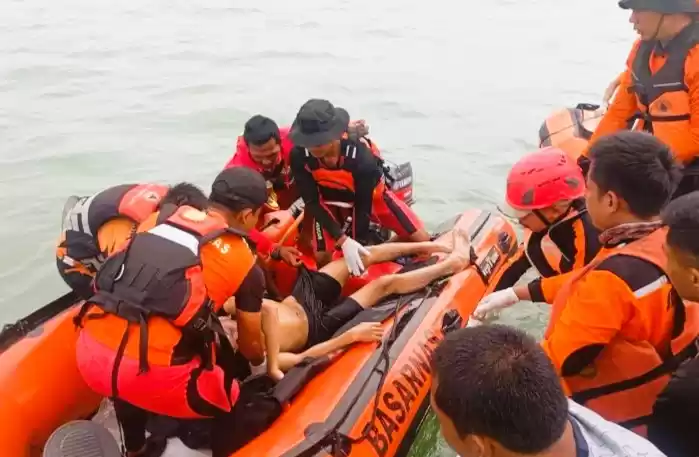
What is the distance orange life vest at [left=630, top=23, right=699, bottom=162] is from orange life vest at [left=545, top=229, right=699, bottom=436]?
4.32ft

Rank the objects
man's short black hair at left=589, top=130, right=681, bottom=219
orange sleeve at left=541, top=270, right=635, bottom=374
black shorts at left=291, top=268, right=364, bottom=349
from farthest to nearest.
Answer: black shorts at left=291, top=268, right=364, bottom=349, man's short black hair at left=589, top=130, right=681, bottom=219, orange sleeve at left=541, top=270, right=635, bottom=374

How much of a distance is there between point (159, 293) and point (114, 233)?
676mm

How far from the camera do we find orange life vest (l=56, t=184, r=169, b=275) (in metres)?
2.56

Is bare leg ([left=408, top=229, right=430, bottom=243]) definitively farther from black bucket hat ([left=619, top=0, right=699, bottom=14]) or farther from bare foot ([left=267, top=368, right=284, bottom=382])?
black bucket hat ([left=619, top=0, right=699, bottom=14])

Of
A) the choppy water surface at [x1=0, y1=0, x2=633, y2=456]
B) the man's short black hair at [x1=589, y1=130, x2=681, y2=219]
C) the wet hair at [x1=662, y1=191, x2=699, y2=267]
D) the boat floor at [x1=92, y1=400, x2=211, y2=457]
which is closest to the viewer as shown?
the wet hair at [x1=662, y1=191, x2=699, y2=267]

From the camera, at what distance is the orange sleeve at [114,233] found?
2.57 meters

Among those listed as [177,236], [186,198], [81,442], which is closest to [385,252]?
[186,198]

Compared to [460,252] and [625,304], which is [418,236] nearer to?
[460,252]

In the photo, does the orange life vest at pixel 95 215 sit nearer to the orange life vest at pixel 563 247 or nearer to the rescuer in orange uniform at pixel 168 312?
the rescuer in orange uniform at pixel 168 312

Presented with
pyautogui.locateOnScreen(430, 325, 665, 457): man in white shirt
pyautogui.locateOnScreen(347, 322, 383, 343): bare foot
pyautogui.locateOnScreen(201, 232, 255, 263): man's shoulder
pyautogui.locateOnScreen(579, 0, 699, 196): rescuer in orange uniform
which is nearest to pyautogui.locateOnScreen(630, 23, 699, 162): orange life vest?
pyautogui.locateOnScreen(579, 0, 699, 196): rescuer in orange uniform

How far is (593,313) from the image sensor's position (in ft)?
5.77

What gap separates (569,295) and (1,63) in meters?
8.42

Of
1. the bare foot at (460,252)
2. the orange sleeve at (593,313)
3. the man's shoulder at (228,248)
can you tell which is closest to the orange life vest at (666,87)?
the bare foot at (460,252)

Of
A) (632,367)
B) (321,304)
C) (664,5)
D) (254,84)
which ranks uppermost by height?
(664,5)
